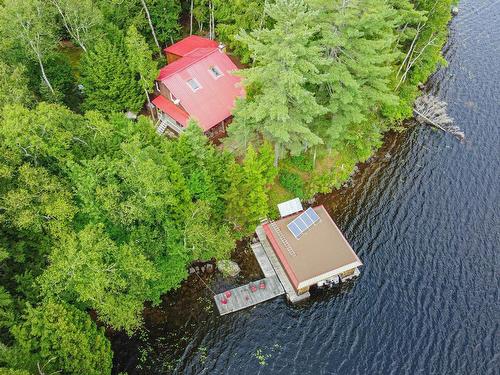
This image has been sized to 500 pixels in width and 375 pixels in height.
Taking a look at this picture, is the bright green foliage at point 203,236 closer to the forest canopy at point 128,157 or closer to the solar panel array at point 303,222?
the forest canopy at point 128,157

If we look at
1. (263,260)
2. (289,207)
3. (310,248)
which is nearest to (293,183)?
(289,207)

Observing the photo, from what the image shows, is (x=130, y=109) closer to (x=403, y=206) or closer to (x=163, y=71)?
(x=163, y=71)

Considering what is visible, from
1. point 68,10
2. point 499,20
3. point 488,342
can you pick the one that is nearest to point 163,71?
point 68,10

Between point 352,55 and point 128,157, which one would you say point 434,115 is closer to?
point 352,55

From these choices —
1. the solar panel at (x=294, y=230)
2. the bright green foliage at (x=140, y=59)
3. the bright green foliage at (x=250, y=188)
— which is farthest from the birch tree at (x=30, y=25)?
the solar panel at (x=294, y=230)

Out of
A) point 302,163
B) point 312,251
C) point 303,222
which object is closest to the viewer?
point 312,251

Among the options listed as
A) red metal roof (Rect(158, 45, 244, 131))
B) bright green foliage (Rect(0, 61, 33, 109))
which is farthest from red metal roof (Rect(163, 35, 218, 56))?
bright green foliage (Rect(0, 61, 33, 109))
